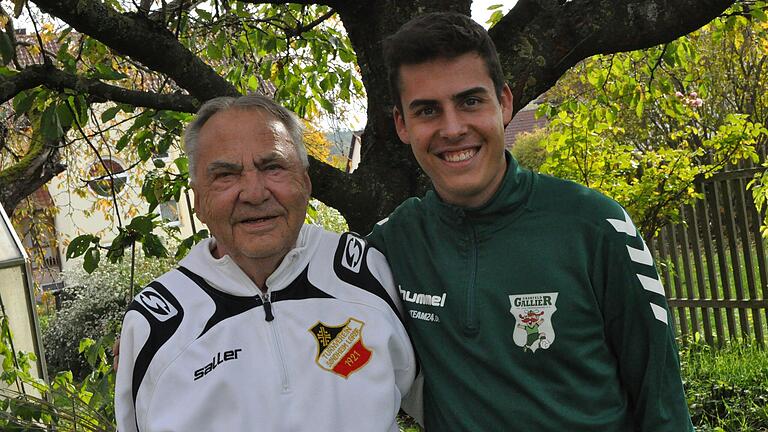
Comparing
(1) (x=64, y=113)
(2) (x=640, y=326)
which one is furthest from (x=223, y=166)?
(1) (x=64, y=113)

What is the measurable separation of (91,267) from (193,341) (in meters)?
1.50

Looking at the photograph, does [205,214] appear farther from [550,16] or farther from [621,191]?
[621,191]

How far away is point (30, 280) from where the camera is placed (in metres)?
5.42

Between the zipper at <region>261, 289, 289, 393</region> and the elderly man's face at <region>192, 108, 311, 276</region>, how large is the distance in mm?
112

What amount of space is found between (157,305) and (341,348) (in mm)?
478

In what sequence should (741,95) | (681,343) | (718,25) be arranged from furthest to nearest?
1. (741,95)
2. (681,343)
3. (718,25)

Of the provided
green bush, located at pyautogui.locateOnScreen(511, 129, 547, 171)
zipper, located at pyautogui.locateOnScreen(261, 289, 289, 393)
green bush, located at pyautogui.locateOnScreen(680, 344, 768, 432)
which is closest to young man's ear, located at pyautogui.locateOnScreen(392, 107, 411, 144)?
zipper, located at pyautogui.locateOnScreen(261, 289, 289, 393)

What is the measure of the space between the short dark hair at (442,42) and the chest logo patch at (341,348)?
2.17 feet

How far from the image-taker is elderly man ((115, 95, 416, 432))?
201 cm

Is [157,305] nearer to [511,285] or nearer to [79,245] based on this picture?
[511,285]

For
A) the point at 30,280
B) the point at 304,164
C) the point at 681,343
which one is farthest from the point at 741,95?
the point at 304,164

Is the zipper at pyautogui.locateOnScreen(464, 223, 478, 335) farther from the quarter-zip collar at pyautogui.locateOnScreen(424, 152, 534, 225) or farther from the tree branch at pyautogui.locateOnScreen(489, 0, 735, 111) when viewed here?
the tree branch at pyautogui.locateOnScreen(489, 0, 735, 111)

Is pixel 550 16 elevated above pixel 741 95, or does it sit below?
below

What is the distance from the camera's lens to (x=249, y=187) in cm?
214
